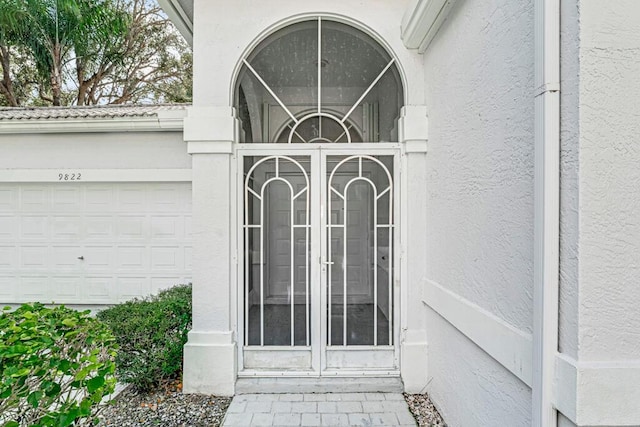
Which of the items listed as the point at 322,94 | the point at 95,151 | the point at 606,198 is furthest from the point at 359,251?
the point at 95,151

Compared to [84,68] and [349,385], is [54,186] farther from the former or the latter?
[84,68]

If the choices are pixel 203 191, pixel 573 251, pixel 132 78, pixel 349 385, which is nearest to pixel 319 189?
pixel 203 191

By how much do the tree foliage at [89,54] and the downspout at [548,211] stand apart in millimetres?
14416

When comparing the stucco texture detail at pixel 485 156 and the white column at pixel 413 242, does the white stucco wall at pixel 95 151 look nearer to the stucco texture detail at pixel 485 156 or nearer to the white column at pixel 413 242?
the white column at pixel 413 242

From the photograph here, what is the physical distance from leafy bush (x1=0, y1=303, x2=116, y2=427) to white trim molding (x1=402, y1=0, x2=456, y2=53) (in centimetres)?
399

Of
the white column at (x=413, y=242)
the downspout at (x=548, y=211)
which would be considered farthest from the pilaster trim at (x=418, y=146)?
the downspout at (x=548, y=211)

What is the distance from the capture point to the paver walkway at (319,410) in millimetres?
3840

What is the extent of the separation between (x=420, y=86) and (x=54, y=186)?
21.2 feet

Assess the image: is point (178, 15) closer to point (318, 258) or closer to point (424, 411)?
point (318, 258)

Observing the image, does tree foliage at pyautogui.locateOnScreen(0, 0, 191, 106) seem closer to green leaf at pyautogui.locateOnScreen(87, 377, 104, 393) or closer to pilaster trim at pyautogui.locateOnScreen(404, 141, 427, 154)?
pilaster trim at pyautogui.locateOnScreen(404, 141, 427, 154)

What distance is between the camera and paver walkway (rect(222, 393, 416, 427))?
12.6ft

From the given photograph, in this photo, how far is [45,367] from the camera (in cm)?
223

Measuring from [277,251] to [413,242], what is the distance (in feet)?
5.36

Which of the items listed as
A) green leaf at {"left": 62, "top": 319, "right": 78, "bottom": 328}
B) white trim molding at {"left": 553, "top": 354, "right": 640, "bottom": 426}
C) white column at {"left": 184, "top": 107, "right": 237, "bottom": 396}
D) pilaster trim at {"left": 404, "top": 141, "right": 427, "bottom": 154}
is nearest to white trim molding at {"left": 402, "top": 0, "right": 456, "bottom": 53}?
pilaster trim at {"left": 404, "top": 141, "right": 427, "bottom": 154}
